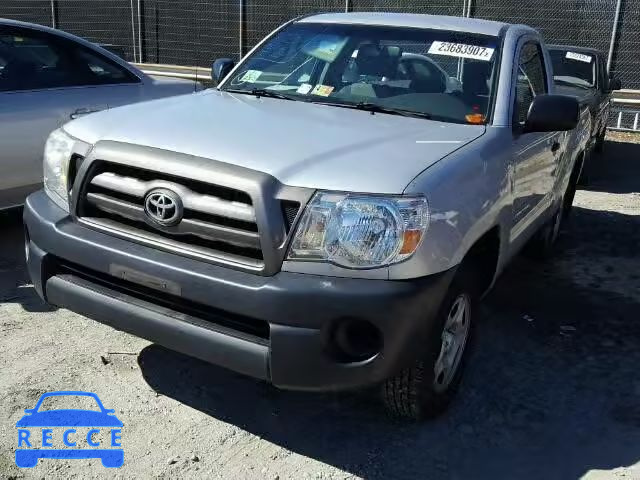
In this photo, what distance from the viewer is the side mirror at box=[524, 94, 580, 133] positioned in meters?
3.65

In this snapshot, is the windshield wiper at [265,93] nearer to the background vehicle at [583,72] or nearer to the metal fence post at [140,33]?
the background vehicle at [583,72]

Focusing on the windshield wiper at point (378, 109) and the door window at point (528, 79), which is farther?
the door window at point (528, 79)

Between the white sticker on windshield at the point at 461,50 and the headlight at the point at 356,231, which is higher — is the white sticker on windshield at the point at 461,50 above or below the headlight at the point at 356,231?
above

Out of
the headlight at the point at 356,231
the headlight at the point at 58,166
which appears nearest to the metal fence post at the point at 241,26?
the headlight at the point at 58,166

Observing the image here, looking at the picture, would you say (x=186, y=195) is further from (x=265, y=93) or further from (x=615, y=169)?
(x=615, y=169)

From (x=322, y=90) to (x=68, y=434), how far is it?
7.38 feet

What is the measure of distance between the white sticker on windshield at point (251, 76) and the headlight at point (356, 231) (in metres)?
1.96

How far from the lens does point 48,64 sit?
17.8 feet

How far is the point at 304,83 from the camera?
4.16 m

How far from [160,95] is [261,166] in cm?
357

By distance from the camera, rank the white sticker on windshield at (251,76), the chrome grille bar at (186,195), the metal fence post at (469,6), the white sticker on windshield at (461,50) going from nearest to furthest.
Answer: the chrome grille bar at (186,195) < the white sticker on windshield at (461,50) < the white sticker on windshield at (251,76) < the metal fence post at (469,6)

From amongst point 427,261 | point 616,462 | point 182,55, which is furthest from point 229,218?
point 182,55

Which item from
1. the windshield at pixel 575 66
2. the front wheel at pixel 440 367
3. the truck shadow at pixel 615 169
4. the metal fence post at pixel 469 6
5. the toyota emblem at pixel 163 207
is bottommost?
the truck shadow at pixel 615 169

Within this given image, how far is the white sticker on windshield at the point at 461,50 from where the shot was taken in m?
4.00
